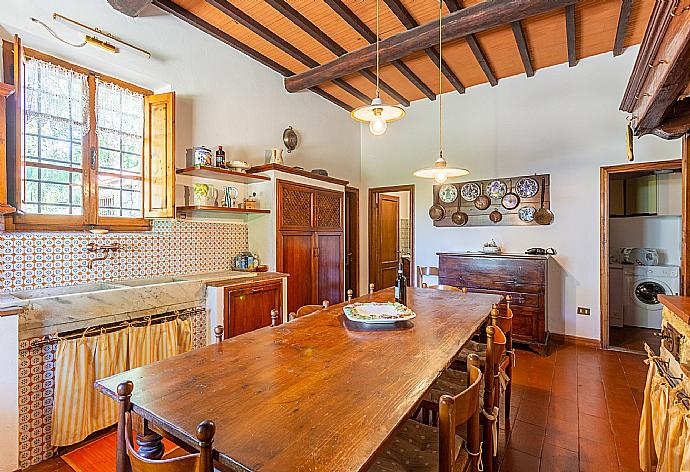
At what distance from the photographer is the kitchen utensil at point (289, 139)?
457cm

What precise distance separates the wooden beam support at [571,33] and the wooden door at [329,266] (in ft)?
11.1

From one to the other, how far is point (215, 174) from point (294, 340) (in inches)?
94.9

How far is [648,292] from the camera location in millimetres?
4742

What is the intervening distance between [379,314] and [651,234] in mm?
5071

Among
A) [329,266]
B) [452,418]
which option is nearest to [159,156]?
[329,266]

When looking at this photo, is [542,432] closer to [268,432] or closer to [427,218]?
[268,432]

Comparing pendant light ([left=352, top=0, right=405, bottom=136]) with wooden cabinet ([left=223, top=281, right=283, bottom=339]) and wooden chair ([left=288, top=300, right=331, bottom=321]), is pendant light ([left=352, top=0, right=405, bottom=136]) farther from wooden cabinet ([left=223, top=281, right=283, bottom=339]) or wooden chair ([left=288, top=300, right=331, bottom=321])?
wooden cabinet ([left=223, top=281, right=283, bottom=339])

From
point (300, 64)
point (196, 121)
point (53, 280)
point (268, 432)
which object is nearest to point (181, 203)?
point (196, 121)

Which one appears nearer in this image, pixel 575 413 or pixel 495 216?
pixel 575 413

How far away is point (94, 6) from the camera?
2.81m

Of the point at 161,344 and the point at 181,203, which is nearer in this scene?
the point at 161,344

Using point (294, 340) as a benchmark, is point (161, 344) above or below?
below

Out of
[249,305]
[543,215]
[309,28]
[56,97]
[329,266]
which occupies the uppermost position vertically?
[309,28]

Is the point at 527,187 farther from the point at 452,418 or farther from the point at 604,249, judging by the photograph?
the point at 452,418
